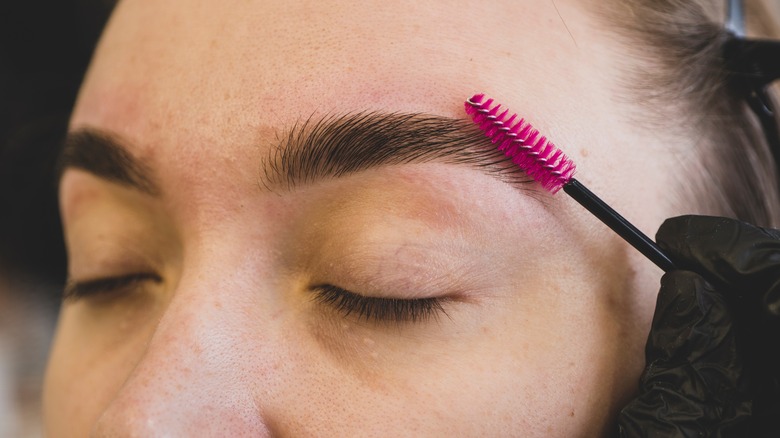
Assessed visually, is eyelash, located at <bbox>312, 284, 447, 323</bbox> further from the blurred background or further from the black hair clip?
the blurred background

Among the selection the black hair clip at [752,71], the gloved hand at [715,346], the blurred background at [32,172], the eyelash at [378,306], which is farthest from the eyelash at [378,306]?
the blurred background at [32,172]

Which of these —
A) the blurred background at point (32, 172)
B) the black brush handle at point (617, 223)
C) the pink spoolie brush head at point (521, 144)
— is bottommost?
the blurred background at point (32, 172)

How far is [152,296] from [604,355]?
0.56 meters

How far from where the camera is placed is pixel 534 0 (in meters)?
0.86

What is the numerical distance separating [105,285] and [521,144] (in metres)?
0.61

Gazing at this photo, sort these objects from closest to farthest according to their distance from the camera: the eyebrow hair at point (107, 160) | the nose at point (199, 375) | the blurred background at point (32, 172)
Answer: the nose at point (199, 375) → the eyebrow hair at point (107, 160) → the blurred background at point (32, 172)

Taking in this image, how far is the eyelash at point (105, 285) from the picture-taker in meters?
0.96

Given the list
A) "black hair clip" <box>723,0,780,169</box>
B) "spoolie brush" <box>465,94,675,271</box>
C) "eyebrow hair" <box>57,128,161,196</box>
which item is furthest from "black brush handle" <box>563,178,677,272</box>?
"eyebrow hair" <box>57,128,161,196</box>

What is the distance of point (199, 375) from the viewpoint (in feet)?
2.47

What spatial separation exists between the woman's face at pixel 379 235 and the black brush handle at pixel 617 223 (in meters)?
0.03

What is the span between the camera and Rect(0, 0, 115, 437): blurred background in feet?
5.09

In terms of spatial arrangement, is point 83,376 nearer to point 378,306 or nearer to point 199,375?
point 199,375

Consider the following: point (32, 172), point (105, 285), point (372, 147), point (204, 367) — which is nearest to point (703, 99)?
point (372, 147)

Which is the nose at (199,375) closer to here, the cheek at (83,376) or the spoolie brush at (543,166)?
the cheek at (83,376)
